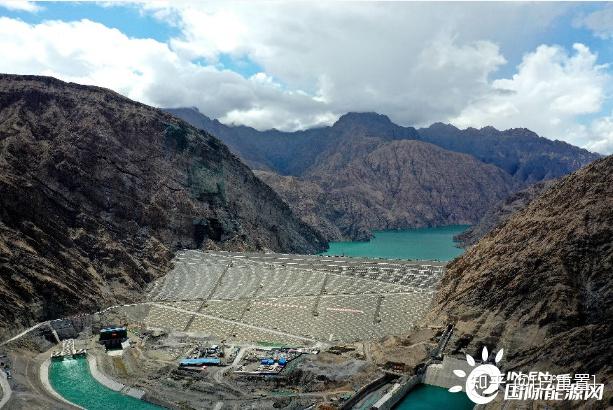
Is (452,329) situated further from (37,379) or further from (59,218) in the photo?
(59,218)

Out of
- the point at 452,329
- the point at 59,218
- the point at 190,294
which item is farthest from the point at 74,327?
the point at 452,329

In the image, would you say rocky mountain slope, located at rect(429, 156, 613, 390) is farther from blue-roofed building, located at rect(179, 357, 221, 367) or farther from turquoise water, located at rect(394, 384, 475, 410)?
blue-roofed building, located at rect(179, 357, 221, 367)

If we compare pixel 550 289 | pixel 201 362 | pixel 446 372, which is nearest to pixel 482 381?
pixel 446 372

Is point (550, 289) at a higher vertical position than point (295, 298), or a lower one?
higher

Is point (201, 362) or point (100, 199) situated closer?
point (201, 362)

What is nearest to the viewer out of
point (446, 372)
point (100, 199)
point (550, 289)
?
point (550, 289)

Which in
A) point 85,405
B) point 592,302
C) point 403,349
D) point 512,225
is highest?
point 512,225

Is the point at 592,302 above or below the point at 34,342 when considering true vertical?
above

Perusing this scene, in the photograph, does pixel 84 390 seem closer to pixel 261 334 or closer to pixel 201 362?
pixel 201 362
